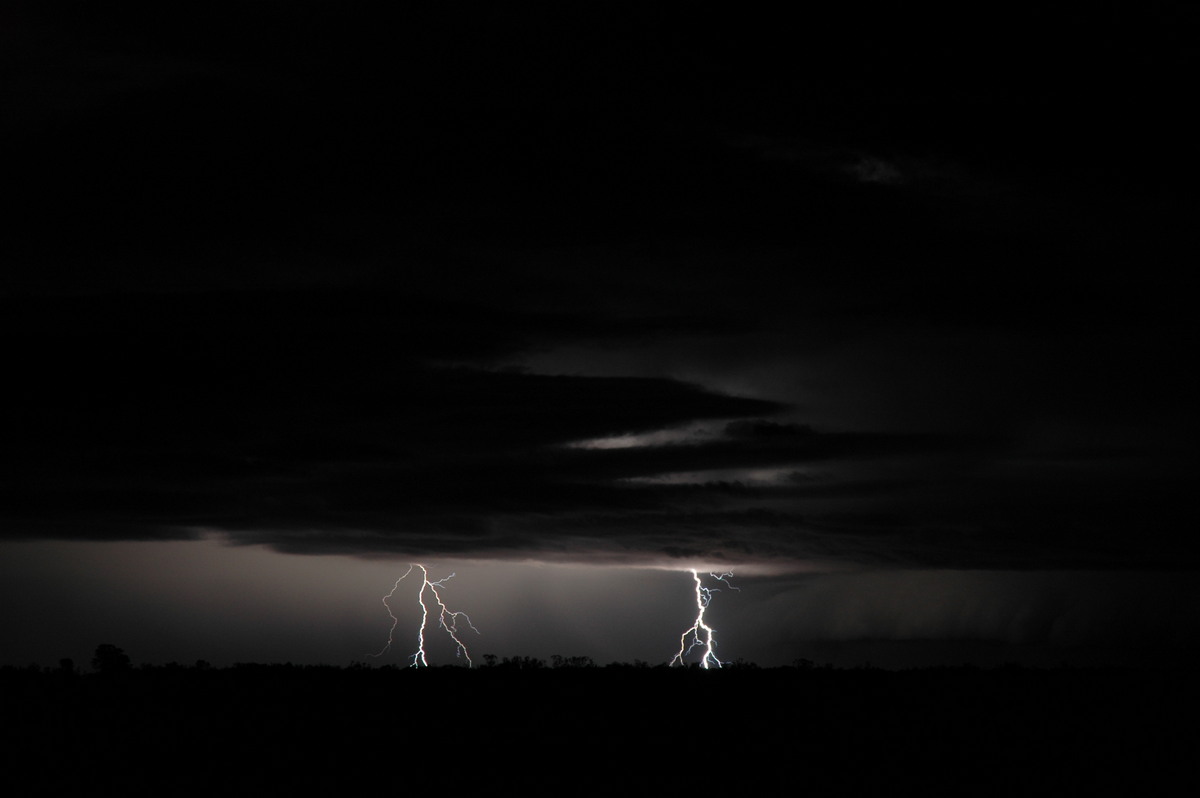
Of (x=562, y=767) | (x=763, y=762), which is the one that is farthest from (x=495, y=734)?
(x=763, y=762)

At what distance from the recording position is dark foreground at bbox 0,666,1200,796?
80.9 feet

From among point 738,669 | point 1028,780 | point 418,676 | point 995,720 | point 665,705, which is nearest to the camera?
point 1028,780

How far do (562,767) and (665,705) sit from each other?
865 cm

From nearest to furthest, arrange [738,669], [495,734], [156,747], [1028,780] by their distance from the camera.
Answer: [1028,780] < [156,747] < [495,734] < [738,669]

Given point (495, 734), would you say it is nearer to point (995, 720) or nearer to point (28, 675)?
point (995, 720)

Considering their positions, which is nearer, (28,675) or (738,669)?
(28,675)

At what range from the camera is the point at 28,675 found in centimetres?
4075

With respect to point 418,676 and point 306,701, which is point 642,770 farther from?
point 418,676

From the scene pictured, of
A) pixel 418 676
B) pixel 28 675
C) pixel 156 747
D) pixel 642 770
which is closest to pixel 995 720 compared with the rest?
pixel 642 770

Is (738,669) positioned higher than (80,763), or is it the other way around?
(738,669)

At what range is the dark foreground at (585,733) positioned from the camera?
24.7 meters

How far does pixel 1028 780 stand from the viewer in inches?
992

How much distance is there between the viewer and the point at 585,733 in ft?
98.2

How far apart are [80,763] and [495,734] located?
29.2 ft
